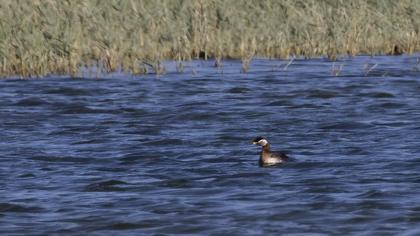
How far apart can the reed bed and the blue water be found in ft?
1.03

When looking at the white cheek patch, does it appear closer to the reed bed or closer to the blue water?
the blue water

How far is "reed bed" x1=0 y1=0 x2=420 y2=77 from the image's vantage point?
20938 mm

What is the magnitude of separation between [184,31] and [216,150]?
8.01 m

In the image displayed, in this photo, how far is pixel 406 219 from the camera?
35.1 ft

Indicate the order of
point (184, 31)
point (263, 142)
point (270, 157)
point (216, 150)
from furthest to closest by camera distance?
point (184, 31) → point (216, 150) → point (263, 142) → point (270, 157)

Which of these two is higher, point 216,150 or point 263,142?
point 263,142

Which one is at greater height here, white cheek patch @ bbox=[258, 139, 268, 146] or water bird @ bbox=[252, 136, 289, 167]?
white cheek patch @ bbox=[258, 139, 268, 146]

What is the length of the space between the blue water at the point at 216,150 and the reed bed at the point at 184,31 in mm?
313

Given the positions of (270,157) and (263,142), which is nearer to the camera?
(270,157)

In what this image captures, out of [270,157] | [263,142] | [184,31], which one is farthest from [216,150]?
[184,31]

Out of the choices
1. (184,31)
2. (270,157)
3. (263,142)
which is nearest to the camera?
(270,157)

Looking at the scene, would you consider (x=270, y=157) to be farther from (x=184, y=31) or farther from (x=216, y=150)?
(x=184, y=31)

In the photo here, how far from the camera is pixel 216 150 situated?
15.0m

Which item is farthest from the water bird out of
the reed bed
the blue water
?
the reed bed
